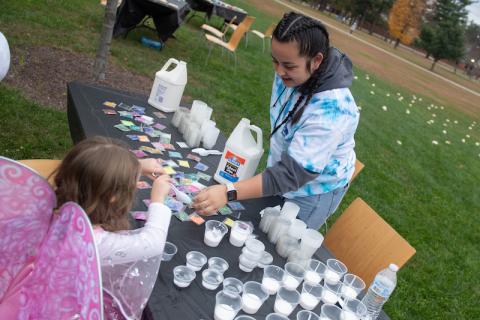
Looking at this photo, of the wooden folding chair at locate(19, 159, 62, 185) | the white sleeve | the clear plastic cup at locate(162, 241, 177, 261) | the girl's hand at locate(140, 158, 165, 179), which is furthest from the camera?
the wooden folding chair at locate(19, 159, 62, 185)

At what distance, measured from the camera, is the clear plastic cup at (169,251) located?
166 cm

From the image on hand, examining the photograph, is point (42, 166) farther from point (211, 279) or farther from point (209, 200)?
point (211, 279)

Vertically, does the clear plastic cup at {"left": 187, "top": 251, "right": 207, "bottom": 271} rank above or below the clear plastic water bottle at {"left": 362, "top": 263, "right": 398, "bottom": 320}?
below

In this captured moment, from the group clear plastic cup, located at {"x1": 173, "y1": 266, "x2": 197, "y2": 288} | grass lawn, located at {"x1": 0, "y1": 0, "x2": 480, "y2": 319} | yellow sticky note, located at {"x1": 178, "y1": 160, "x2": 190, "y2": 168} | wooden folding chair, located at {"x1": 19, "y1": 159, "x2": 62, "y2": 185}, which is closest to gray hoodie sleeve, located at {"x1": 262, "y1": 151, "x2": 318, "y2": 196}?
clear plastic cup, located at {"x1": 173, "y1": 266, "x2": 197, "y2": 288}

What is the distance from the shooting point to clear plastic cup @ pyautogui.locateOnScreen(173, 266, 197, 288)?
1544 mm

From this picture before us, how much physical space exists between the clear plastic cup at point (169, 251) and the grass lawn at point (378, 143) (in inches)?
93.3

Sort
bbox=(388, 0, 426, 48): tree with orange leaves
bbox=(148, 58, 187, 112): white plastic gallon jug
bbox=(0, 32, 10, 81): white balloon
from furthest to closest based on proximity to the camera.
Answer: bbox=(388, 0, 426, 48): tree with orange leaves < bbox=(148, 58, 187, 112): white plastic gallon jug < bbox=(0, 32, 10, 81): white balloon

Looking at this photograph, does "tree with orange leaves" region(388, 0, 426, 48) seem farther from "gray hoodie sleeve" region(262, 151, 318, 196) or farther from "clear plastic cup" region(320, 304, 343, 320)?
"clear plastic cup" region(320, 304, 343, 320)

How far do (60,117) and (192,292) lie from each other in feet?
10.8

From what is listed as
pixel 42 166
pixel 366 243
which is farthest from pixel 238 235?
pixel 42 166

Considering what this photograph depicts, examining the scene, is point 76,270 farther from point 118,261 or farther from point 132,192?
point 132,192

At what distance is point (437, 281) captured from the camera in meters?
4.17

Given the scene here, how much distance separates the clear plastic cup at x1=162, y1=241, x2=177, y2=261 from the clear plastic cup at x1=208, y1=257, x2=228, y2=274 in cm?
16

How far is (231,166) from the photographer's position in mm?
2275
